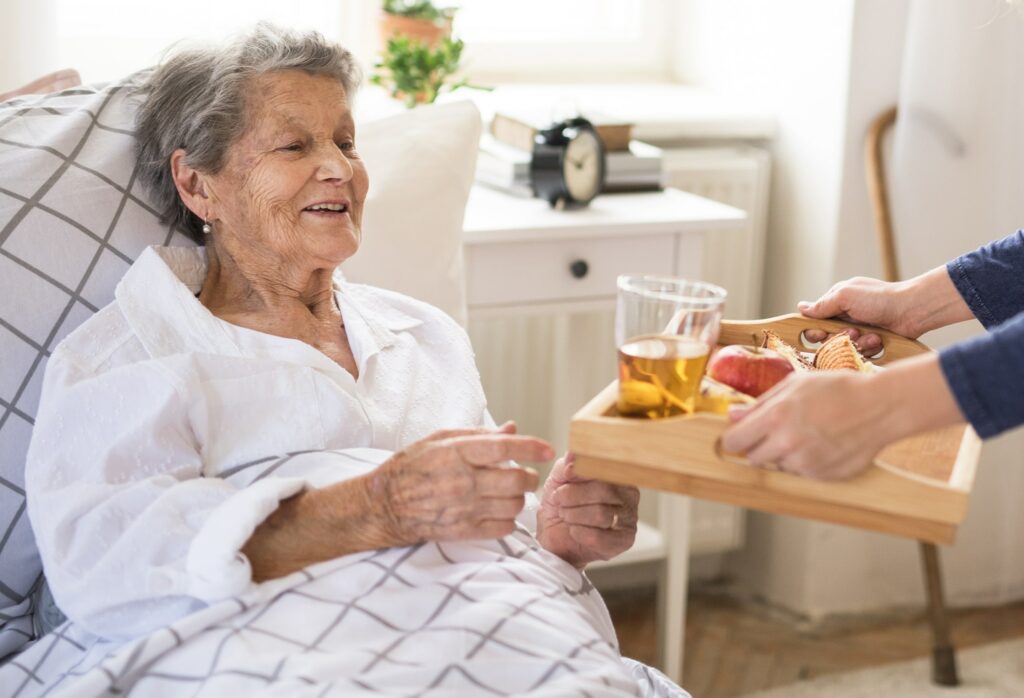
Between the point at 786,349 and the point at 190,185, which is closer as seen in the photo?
the point at 786,349

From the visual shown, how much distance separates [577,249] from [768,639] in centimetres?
107

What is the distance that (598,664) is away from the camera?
4.22 feet

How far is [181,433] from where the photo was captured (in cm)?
141

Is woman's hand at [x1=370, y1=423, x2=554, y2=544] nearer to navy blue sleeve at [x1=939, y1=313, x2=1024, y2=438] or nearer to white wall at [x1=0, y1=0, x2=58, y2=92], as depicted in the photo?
navy blue sleeve at [x1=939, y1=313, x2=1024, y2=438]

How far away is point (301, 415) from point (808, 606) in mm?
1712

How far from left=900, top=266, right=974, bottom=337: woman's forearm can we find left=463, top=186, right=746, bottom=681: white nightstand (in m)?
0.74

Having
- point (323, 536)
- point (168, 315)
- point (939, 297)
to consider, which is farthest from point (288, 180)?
point (939, 297)

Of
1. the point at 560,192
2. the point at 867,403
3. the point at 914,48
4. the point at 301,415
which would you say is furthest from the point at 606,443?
the point at 914,48

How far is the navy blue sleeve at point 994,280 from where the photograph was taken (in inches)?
63.3

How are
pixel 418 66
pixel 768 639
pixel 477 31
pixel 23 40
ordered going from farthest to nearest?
pixel 477 31, pixel 768 639, pixel 418 66, pixel 23 40

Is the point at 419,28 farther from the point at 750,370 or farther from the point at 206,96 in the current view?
the point at 750,370

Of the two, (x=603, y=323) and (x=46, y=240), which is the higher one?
(x=46, y=240)

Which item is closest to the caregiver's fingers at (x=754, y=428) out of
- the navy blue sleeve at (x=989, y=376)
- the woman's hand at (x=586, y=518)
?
the navy blue sleeve at (x=989, y=376)

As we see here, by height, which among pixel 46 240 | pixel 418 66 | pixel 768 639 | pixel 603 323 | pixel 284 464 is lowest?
pixel 768 639
